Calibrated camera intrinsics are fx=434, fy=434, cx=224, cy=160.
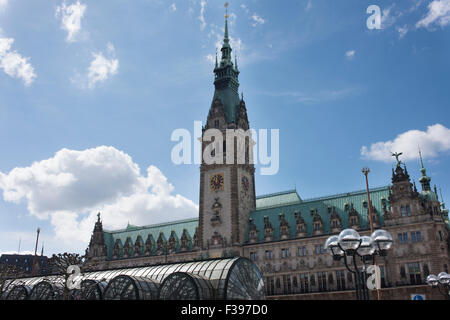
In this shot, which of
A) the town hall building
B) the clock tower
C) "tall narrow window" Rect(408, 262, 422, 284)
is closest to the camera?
"tall narrow window" Rect(408, 262, 422, 284)

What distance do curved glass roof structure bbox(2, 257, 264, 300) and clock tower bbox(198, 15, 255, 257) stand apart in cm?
2771

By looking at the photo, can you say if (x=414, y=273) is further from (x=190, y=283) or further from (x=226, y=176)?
(x=226, y=176)

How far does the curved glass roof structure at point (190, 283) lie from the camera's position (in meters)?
53.2

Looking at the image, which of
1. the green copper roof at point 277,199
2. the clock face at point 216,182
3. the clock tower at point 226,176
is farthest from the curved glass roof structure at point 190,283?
the green copper roof at point 277,199

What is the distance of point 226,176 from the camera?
95.6m

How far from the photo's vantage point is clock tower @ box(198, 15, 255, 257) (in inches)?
3629

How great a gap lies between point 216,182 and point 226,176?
282cm

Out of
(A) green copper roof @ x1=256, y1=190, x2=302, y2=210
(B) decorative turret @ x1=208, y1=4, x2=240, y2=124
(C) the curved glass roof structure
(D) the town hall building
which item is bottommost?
(C) the curved glass roof structure

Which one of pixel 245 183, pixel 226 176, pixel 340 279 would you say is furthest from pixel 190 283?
pixel 245 183

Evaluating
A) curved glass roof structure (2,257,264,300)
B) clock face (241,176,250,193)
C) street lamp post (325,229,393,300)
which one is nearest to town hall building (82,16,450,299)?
clock face (241,176,250,193)

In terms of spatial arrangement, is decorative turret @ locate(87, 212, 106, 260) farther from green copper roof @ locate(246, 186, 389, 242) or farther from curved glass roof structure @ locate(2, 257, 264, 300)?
curved glass roof structure @ locate(2, 257, 264, 300)

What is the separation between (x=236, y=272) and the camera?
55.6 metres
